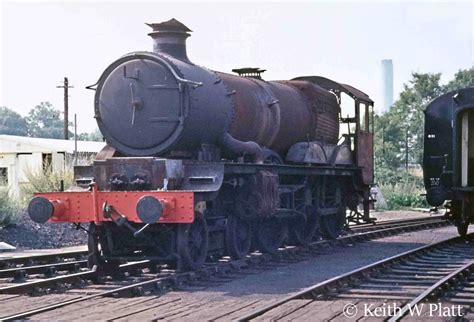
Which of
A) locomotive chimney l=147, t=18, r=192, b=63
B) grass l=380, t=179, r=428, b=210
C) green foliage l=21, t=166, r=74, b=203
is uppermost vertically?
locomotive chimney l=147, t=18, r=192, b=63

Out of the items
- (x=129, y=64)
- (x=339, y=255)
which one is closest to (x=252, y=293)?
(x=129, y=64)

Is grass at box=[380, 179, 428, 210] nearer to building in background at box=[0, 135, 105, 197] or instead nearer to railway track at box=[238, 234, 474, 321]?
building in background at box=[0, 135, 105, 197]

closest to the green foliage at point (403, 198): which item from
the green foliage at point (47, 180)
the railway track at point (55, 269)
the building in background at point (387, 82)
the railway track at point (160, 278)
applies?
the green foliage at point (47, 180)

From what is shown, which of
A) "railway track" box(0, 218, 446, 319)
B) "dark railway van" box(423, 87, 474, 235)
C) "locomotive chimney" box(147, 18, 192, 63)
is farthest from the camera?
"dark railway van" box(423, 87, 474, 235)

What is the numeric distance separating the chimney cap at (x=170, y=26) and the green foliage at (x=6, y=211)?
26.6 ft

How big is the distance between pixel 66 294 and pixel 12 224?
953 centimetres

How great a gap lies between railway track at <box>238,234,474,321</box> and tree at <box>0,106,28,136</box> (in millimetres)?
82816

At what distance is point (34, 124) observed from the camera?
9988 cm

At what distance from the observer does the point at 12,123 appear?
96.6m

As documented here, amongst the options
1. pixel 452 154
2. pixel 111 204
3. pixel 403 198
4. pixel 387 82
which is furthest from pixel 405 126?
pixel 387 82

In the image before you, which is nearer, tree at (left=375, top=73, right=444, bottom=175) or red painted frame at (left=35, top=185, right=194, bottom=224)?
red painted frame at (left=35, top=185, right=194, bottom=224)

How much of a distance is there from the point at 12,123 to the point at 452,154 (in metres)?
85.2

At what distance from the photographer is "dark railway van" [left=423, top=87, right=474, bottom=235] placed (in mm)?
16375

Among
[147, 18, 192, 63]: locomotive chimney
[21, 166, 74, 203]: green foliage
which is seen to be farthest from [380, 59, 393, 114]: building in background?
[147, 18, 192, 63]: locomotive chimney
